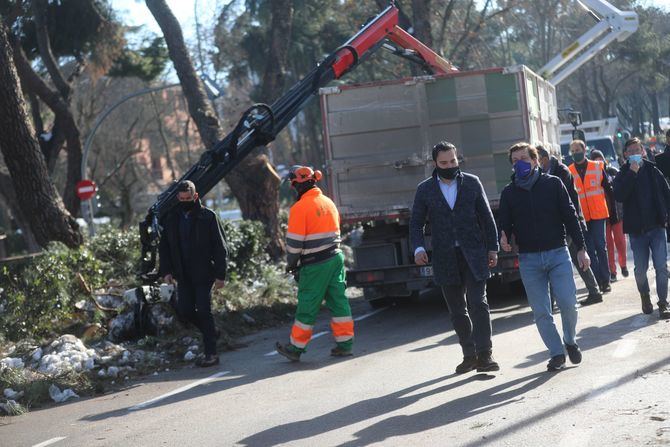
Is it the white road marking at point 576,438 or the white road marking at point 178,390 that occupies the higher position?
the white road marking at point 576,438

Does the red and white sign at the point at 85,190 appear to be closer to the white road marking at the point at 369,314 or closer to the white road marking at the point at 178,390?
the white road marking at the point at 369,314

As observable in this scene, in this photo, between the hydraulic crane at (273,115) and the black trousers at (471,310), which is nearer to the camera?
the black trousers at (471,310)

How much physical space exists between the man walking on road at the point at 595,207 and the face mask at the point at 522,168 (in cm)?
482

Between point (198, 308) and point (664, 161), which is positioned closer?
point (198, 308)

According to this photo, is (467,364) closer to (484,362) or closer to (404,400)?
(484,362)

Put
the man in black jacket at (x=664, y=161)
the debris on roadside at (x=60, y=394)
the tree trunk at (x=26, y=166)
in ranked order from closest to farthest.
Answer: the debris on roadside at (x=60, y=394)
the man in black jacket at (x=664, y=161)
the tree trunk at (x=26, y=166)

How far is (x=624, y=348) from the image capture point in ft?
28.2

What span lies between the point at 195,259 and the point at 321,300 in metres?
1.36

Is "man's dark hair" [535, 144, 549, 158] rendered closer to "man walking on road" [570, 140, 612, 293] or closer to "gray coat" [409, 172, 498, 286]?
"man walking on road" [570, 140, 612, 293]

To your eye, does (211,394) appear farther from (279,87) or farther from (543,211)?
(279,87)

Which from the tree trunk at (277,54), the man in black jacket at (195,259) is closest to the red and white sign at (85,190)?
the tree trunk at (277,54)

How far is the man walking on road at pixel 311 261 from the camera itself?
9844 mm

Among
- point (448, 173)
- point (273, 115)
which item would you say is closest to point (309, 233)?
point (448, 173)

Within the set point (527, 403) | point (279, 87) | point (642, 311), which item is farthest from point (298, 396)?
point (279, 87)
